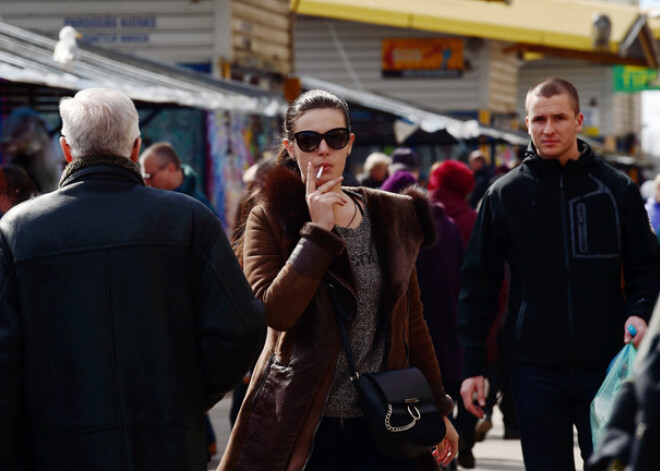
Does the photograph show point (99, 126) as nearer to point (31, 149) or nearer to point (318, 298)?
point (318, 298)

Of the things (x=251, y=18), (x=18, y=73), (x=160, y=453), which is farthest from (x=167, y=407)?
(x=251, y=18)

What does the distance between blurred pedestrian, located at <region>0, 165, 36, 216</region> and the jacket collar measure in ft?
10.0

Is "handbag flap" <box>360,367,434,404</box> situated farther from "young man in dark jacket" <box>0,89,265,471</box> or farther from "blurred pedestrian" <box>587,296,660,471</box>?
"blurred pedestrian" <box>587,296,660,471</box>

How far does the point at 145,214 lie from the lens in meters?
3.94

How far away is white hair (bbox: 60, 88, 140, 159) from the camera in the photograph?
13.2 feet

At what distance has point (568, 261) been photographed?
538 cm

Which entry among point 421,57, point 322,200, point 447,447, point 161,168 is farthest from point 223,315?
point 421,57

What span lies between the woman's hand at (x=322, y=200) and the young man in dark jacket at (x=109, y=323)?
617mm

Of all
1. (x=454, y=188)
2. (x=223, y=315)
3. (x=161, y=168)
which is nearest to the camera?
(x=223, y=315)

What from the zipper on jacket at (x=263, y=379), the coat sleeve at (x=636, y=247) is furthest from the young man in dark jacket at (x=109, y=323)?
the coat sleeve at (x=636, y=247)

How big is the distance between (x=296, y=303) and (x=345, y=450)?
1.78 feet

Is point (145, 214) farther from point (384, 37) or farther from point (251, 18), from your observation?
point (384, 37)

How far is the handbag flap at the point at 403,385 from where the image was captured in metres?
4.46

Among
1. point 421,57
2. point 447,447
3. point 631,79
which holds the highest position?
point 421,57
